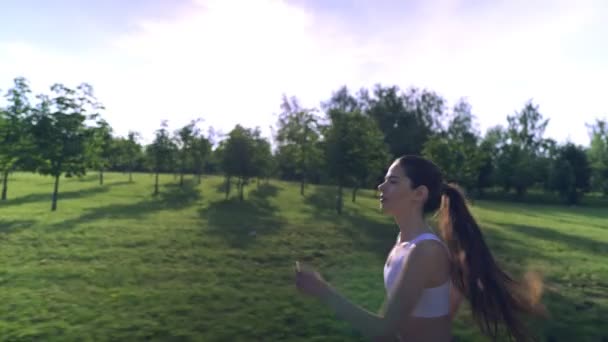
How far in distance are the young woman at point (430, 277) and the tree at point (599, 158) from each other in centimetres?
7456

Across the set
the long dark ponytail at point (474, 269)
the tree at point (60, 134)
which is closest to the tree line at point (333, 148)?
the tree at point (60, 134)

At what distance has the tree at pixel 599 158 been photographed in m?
64.1

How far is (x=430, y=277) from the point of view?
2469 millimetres

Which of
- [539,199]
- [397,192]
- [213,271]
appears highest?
[397,192]

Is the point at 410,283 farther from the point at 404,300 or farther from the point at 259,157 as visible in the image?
the point at 259,157

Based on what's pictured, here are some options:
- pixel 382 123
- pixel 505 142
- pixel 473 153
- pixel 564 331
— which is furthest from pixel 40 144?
pixel 505 142

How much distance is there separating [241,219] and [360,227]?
23.0ft

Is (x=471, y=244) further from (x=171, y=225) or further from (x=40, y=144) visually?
(x=40, y=144)

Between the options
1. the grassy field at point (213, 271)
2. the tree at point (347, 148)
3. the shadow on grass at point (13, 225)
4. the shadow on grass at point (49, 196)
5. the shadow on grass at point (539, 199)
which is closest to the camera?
the grassy field at point (213, 271)

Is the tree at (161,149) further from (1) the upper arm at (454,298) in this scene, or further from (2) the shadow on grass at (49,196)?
(1) the upper arm at (454,298)

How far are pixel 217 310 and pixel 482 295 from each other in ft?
25.7

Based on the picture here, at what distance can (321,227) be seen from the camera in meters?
22.1

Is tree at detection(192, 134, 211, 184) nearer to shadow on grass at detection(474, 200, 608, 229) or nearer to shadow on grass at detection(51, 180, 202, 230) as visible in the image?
shadow on grass at detection(51, 180, 202, 230)

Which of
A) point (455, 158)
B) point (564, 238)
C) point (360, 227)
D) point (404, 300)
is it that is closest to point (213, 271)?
point (404, 300)
